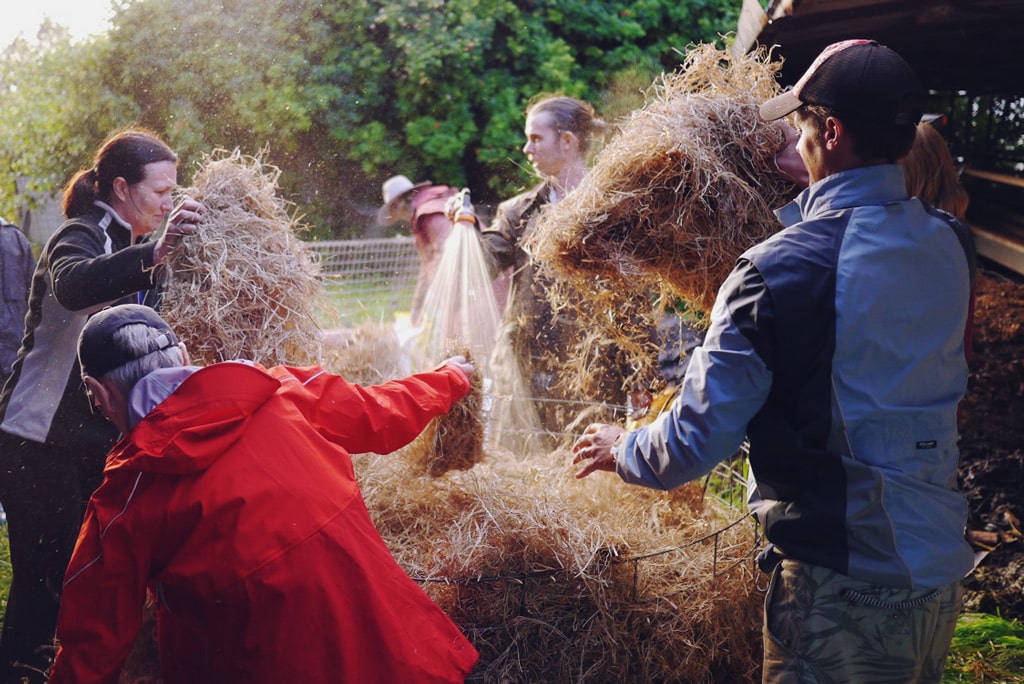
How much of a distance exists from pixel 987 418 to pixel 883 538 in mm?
3148

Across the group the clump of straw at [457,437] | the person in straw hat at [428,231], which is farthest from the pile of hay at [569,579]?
the person in straw hat at [428,231]

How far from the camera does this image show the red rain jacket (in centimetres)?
196

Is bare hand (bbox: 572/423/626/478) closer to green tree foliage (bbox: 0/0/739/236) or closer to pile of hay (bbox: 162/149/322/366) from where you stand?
pile of hay (bbox: 162/149/322/366)

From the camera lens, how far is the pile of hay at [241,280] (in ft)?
9.98

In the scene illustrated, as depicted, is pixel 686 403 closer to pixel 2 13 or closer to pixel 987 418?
pixel 987 418

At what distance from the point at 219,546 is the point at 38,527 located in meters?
1.83

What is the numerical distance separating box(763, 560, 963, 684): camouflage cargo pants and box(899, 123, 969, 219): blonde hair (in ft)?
4.54

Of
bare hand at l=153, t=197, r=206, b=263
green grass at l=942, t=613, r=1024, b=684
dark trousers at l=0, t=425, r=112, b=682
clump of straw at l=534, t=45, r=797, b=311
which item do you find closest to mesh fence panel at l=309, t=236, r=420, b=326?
dark trousers at l=0, t=425, r=112, b=682

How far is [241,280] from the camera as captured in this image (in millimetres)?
3080

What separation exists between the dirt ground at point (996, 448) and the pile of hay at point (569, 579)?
1.78m

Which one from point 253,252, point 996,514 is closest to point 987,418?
point 996,514

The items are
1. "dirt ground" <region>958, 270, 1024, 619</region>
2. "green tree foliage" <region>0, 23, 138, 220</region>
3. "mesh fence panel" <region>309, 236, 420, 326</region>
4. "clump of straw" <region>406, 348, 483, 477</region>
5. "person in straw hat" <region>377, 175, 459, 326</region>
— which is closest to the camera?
"clump of straw" <region>406, 348, 483, 477</region>

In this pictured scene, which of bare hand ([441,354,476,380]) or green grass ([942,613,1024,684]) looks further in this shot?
green grass ([942,613,1024,684])

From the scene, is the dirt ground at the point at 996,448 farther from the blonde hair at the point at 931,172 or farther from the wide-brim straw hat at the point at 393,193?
the wide-brim straw hat at the point at 393,193
